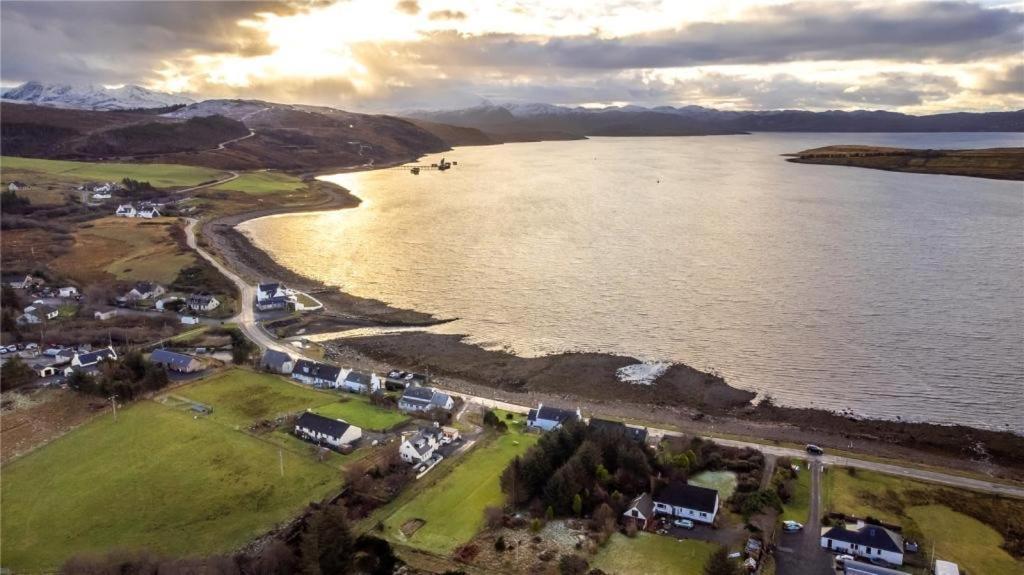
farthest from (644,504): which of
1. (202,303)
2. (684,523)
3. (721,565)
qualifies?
(202,303)

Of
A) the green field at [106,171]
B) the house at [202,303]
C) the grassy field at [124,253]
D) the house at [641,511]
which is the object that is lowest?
the house at [641,511]

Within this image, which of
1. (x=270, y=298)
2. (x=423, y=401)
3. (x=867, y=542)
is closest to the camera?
(x=867, y=542)

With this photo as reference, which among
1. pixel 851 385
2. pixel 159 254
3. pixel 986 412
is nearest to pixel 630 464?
pixel 851 385

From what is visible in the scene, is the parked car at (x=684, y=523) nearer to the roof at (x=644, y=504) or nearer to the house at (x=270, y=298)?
the roof at (x=644, y=504)

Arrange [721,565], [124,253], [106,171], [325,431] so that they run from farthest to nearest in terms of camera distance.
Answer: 1. [106,171]
2. [124,253]
3. [325,431]
4. [721,565]

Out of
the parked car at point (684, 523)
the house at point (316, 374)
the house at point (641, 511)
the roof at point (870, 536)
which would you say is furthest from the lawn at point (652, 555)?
the house at point (316, 374)

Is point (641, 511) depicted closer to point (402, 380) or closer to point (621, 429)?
point (621, 429)
